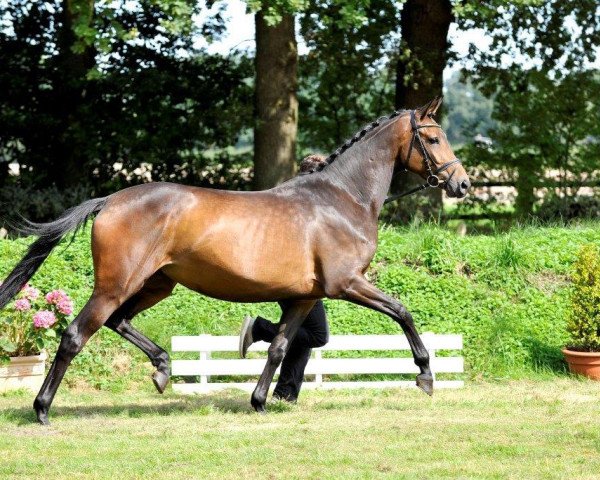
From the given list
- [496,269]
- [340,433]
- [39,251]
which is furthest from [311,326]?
[496,269]

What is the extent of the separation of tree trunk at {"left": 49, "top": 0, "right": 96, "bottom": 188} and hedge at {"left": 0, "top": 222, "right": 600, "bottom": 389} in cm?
489

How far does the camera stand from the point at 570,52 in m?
18.7

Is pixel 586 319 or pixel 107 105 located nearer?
pixel 586 319

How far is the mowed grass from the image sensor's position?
6023 millimetres

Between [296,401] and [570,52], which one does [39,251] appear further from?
[570,52]

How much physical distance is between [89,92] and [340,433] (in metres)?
10.7

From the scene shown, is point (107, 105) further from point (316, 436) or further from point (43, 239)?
point (316, 436)

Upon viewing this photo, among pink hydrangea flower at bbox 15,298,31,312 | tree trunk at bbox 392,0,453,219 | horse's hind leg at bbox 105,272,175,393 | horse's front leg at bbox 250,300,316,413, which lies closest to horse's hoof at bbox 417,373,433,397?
horse's front leg at bbox 250,300,316,413

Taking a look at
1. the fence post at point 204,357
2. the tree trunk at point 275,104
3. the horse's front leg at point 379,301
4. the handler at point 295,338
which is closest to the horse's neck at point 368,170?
the handler at point 295,338

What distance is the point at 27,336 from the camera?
30.9ft

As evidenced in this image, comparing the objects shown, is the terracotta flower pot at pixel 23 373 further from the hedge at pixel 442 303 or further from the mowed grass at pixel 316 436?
the hedge at pixel 442 303

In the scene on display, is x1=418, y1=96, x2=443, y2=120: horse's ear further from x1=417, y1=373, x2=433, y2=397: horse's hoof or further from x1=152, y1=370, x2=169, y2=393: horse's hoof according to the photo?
x1=152, y1=370, x2=169, y2=393: horse's hoof

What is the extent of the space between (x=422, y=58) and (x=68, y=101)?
19.2 feet

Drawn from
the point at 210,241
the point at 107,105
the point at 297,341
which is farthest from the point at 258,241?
the point at 107,105
